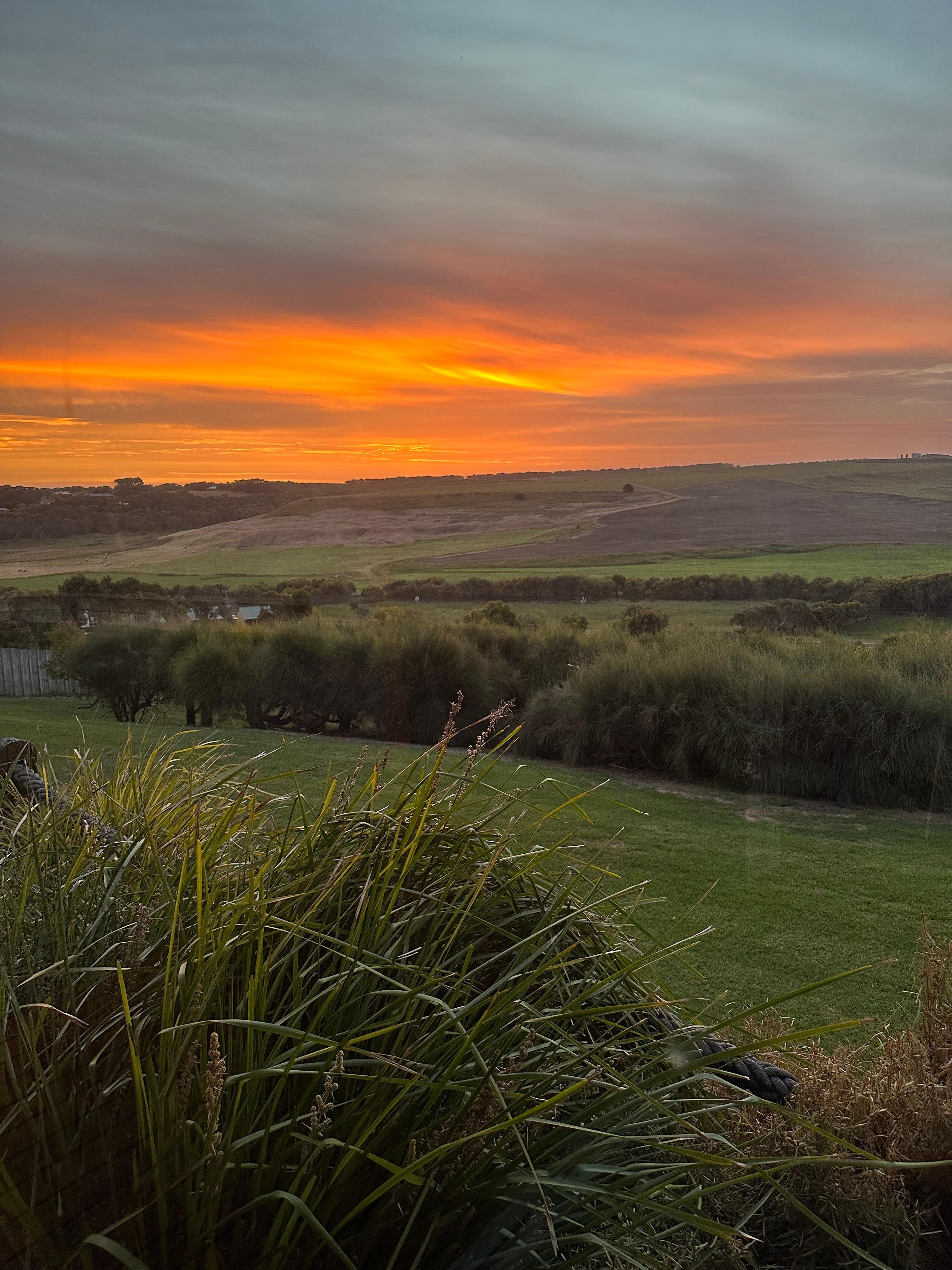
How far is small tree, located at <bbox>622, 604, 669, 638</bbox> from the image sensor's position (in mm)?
12477

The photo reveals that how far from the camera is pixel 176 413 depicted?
993 centimetres

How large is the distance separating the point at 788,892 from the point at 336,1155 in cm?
350

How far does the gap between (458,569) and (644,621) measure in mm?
6162

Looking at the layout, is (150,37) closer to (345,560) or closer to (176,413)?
(176,413)

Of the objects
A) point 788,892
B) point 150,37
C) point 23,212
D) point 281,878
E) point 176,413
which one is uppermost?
point 150,37

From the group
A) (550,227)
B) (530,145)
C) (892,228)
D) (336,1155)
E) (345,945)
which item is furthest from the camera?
(892,228)

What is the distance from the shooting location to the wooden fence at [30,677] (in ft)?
39.1

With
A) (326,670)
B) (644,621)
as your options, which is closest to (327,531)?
(644,621)

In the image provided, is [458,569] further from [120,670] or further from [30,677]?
[30,677]

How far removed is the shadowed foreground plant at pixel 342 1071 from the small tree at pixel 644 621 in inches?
428

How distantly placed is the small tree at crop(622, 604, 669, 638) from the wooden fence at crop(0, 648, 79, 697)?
811cm

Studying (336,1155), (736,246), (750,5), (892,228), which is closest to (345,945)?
(336,1155)

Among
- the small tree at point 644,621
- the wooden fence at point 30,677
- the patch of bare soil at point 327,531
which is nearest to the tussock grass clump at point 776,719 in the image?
the small tree at point 644,621

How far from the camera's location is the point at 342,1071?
0.81 metres
